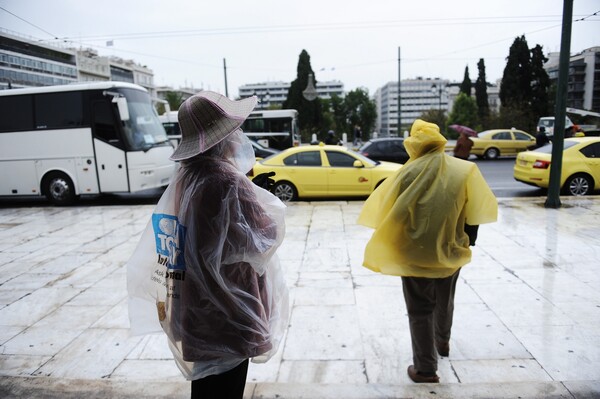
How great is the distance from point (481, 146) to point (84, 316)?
21.3 meters

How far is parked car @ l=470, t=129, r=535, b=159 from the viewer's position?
72.8 ft

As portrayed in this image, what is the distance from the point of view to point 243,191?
204 cm

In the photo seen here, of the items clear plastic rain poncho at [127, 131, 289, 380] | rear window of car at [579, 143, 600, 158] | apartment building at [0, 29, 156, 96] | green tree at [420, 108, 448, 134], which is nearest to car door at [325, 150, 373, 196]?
rear window of car at [579, 143, 600, 158]

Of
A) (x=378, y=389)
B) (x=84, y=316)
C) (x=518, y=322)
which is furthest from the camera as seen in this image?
(x=84, y=316)

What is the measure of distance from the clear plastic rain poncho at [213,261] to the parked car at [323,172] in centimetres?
878

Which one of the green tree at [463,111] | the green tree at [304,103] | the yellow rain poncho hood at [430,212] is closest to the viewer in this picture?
the yellow rain poncho hood at [430,212]

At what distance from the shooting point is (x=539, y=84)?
1624 inches

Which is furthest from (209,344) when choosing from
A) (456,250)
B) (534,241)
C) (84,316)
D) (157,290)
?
(534,241)

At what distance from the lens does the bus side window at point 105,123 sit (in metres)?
11.6

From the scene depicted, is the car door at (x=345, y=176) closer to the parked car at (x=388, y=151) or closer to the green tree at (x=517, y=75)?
the parked car at (x=388, y=151)

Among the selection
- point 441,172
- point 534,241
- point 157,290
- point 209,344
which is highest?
point 441,172

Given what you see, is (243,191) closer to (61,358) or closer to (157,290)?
(157,290)

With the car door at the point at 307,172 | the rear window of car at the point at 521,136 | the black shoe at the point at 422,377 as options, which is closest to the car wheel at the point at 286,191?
the car door at the point at 307,172

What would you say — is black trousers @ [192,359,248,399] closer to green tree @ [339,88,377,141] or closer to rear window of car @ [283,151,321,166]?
rear window of car @ [283,151,321,166]
